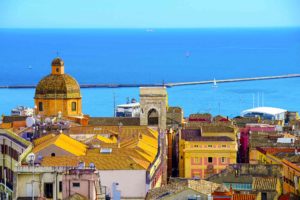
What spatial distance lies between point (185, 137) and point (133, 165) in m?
12.9

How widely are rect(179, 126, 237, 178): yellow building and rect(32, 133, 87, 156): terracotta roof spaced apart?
28.1 ft

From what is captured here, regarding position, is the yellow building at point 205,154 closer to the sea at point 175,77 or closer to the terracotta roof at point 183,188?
the terracotta roof at point 183,188

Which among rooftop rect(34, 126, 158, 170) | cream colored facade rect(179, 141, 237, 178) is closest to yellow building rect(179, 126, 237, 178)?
cream colored facade rect(179, 141, 237, 178)

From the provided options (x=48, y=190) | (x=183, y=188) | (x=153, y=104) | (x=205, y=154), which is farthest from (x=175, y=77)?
(x=48, y=190)

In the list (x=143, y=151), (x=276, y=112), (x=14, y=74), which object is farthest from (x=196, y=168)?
(x=14, y=74)

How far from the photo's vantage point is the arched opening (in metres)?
48.9

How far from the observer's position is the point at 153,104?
160ft

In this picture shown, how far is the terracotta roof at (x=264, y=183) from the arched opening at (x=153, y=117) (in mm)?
15979

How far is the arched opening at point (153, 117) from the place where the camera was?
48938 millimetres

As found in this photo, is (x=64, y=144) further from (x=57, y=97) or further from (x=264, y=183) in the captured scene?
(x=57, y=97)

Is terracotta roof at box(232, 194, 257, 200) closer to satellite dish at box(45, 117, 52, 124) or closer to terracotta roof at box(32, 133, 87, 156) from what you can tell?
terracotta roof at box(32, 133, 87, 156)

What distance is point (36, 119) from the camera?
4303cm

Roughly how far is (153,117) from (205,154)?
635 cm

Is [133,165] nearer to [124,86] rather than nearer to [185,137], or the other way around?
[185,137]
